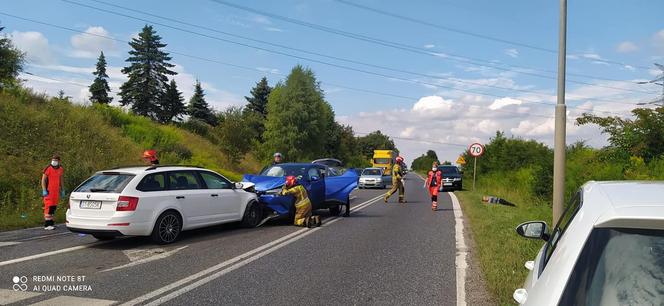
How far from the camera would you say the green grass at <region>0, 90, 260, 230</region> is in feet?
47.5

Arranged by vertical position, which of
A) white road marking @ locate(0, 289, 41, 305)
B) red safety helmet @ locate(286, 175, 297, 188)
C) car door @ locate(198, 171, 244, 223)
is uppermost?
red safety helmet @ locate(286, 175, 297, 188)

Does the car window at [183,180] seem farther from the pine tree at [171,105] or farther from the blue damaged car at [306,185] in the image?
the pine tree at [171,105]

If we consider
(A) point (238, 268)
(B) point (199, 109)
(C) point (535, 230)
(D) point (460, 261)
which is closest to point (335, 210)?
(D) point (460, 261)

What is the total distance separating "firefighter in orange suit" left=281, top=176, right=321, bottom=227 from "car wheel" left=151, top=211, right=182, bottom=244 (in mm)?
3038

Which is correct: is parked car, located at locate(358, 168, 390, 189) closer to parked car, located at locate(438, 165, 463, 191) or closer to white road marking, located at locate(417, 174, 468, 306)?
parked car, located at locate(438, 165, 463, 191)

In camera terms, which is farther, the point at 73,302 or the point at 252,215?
the point at 252,215

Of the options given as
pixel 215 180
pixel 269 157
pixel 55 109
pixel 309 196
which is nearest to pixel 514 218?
pixel 309 196

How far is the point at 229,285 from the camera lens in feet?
21.3

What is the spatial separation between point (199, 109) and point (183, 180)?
5831 centimetres

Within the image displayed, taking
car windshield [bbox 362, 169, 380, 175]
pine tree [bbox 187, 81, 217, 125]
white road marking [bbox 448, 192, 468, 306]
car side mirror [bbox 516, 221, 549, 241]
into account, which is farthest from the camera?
pine tree [bbox 187, 81, 217, 125]

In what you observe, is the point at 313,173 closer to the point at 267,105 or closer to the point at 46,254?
the point at 46,254

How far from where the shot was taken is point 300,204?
40.7 feet

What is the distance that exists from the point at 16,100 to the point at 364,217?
708 inches

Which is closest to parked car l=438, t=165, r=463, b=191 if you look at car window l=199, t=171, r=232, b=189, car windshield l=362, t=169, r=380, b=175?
car windshield l=362, t=169, r=380, b=175
